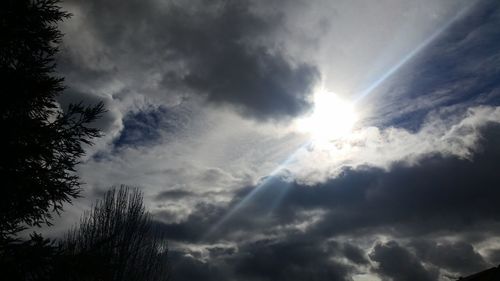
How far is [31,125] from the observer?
6277 mm

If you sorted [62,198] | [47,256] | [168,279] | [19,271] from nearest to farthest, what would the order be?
[19,271] < [47,256] < [62,198] < [168,279]

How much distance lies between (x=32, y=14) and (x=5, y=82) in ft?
6.14

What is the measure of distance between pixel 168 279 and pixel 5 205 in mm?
21951

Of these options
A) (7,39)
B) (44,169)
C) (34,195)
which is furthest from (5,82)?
(34,195)

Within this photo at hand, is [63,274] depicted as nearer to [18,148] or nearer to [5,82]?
[18,148]

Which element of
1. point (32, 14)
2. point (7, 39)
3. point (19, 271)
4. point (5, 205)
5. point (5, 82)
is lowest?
point (19, 271)

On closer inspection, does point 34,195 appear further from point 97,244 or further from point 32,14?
point 32,14

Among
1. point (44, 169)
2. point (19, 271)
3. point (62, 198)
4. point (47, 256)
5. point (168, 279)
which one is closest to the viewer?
point (19, 271)

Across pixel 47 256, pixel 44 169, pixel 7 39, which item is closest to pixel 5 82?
pixel 7 39

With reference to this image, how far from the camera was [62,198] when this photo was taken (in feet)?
23.0

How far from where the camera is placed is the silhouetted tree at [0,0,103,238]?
613cm

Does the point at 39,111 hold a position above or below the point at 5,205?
above

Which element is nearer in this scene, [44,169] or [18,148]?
[18,148]

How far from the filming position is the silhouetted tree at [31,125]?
613 cm
